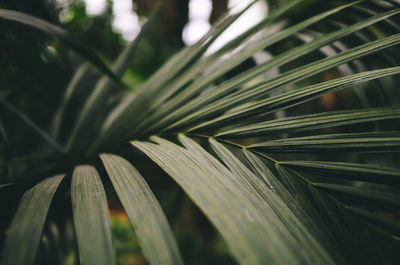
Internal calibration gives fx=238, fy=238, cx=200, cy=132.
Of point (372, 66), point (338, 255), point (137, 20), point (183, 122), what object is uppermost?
point (137, 20)

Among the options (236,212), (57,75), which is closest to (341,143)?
(236,212)

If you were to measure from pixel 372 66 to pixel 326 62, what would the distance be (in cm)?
20

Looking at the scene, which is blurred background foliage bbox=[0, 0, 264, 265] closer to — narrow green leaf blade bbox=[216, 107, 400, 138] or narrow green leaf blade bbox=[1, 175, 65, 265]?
narrow green leaf blade bbox=[1, 175, 65, 265]

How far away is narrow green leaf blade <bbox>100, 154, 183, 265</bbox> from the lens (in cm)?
18

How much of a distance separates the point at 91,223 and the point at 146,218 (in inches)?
1.8

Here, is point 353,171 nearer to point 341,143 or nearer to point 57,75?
point 341,143

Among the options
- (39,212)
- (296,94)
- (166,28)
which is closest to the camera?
(39,212)

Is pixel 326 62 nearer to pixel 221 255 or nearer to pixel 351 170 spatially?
pixel 351 170

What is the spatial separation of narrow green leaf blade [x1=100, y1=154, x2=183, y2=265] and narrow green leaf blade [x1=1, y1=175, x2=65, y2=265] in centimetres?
7

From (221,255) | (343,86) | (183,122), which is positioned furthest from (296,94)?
(221,255)

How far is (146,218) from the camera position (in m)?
0.21

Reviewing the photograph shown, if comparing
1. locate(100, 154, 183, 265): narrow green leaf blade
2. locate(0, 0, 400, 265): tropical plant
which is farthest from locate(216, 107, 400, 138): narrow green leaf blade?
locate(100, 154, 183, 265): narrow green leaf blade

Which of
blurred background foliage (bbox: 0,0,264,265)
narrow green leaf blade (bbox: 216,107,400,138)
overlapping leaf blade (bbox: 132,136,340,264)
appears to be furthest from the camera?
blurred background foliage (bbox: 0,0,264,265)

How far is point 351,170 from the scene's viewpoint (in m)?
0.26
